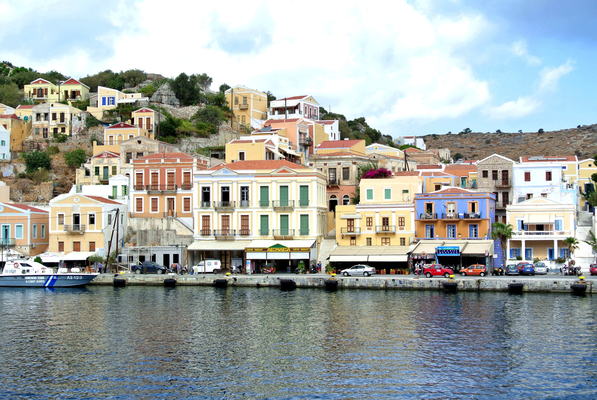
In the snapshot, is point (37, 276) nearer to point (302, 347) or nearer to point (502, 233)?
point (302, 347)

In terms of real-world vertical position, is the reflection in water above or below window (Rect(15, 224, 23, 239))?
below

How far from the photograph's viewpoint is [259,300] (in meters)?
42.7

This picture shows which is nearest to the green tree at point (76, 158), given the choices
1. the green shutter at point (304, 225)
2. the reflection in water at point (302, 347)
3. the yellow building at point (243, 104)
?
the yellow building at point (243, 104)

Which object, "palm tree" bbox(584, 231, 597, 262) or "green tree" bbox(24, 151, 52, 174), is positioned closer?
"palm tree" bbox(584, 231, 597, 262)

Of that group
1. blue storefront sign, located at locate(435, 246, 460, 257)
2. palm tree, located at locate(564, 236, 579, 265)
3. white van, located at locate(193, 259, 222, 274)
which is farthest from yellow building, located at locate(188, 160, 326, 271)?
palm tree, located at locate(564, 236, 579, 265)

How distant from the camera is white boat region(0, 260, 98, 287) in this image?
52562 mm

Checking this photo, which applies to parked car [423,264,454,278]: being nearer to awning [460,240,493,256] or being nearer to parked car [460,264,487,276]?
parked car [460,264,487,276]

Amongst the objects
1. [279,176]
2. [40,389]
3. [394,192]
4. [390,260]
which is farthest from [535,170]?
[40,389]

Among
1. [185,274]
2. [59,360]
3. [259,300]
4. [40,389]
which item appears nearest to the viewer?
[40,389]

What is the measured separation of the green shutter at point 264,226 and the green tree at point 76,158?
2986cm

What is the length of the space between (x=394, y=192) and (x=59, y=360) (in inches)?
1480

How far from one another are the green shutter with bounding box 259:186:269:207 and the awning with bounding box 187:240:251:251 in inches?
143

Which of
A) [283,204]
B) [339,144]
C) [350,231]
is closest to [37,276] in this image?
[283,204]

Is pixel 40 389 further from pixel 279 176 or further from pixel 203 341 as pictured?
pixel 279 176
